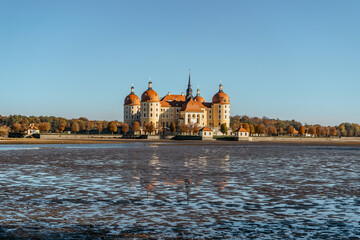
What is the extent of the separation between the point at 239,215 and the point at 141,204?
151 inches

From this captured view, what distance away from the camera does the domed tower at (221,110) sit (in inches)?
7116

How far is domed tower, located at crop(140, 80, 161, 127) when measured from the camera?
172 m

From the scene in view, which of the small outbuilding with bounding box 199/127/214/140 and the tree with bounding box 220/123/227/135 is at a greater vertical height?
the tree with bounding box 220/123/227/135

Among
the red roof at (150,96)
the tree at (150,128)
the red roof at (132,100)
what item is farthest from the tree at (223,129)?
the red roof at (132,100)

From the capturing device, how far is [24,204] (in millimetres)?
16000

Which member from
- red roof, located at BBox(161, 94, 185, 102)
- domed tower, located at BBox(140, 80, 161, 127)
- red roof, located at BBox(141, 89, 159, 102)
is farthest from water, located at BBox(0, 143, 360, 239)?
red roof, located at BBox(161, 94, 185, 102)

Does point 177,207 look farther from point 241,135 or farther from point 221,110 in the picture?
point 221,110

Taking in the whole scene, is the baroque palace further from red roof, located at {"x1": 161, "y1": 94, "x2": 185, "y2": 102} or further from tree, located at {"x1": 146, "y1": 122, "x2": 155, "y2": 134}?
tree, located at {"x1": 146, "y1": 122, "x2": 155, "y2": 134}

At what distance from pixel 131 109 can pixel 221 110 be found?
120 feet

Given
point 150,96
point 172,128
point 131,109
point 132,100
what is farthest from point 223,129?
point 132,100

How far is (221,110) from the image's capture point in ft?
594

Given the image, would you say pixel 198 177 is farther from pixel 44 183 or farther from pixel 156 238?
pixel 156 238

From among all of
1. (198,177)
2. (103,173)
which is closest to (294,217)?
(198,177)

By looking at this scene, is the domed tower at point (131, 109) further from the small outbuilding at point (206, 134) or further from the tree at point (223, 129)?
the small outbuilding at point (206, 134)
